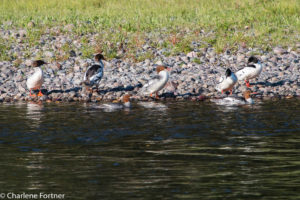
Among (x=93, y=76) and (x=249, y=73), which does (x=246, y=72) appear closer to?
(x=249, y=73)

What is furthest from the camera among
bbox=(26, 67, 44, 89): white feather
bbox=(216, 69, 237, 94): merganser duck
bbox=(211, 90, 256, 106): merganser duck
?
bbox=(26, 67, 44, 89): white feather

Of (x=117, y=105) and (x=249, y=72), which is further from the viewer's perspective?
(x=249, y=72)

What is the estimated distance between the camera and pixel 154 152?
13258 mm

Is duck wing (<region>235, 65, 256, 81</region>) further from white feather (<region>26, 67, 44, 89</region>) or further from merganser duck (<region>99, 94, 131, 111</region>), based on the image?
white feather (<region>26, 67, 44, 89</region>)

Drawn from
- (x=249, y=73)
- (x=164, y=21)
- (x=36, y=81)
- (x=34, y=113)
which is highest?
(x=164, y=21)

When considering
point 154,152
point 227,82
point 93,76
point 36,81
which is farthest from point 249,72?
point 154,152

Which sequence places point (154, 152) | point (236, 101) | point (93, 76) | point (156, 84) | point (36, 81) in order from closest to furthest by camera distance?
point (154, 152) < point (236, 101) < point (156, 84) < point (36, 81) < point (93, 76)

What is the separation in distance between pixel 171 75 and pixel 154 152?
12451mm

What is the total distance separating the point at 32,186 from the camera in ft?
34.7

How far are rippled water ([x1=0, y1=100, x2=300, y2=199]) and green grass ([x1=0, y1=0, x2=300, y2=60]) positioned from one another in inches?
391

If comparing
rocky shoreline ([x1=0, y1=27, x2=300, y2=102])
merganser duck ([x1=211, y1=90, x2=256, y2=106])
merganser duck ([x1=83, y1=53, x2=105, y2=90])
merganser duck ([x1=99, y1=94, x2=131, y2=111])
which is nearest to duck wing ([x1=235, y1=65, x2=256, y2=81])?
rocky shoreline ([x1=0, y1=27, x2=300, y2=102])

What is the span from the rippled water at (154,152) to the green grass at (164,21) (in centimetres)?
993

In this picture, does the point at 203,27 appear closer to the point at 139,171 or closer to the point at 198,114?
the point at 198,114

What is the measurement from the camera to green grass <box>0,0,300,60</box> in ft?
97.2
